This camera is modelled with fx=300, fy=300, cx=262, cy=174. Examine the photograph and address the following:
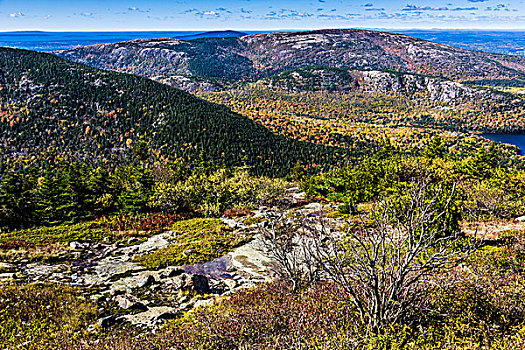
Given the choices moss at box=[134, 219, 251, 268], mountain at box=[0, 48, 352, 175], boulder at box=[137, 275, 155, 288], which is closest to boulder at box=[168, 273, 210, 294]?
boulder at box=[137, 275, 155, 288]

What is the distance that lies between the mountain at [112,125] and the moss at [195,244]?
65.3 m

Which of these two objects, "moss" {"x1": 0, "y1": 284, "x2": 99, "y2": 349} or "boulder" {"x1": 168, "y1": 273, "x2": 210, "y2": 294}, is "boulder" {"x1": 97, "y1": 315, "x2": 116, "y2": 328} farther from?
"boulder" {"x1": 168, "y1": 273, "x2": 210, "y2": 294}

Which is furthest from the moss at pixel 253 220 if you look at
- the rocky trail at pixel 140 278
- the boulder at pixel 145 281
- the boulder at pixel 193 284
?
the boulder at pixel 145 281

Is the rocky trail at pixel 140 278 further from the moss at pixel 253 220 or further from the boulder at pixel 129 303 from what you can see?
the moss at pixel 253 220

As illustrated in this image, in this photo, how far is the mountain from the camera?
4567 inches

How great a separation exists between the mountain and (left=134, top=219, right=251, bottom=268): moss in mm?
65265

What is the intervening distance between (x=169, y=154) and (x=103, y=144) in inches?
1138

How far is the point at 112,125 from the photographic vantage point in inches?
5197

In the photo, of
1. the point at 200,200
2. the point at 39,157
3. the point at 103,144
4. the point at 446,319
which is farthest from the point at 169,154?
the point at 446,319

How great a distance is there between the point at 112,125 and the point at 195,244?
122732 mm

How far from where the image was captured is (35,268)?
22797 mm

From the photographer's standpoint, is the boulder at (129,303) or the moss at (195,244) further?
the moss at (195,244)

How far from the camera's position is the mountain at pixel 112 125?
116 m

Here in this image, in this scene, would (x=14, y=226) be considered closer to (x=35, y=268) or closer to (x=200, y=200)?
(x=35, y=268)
